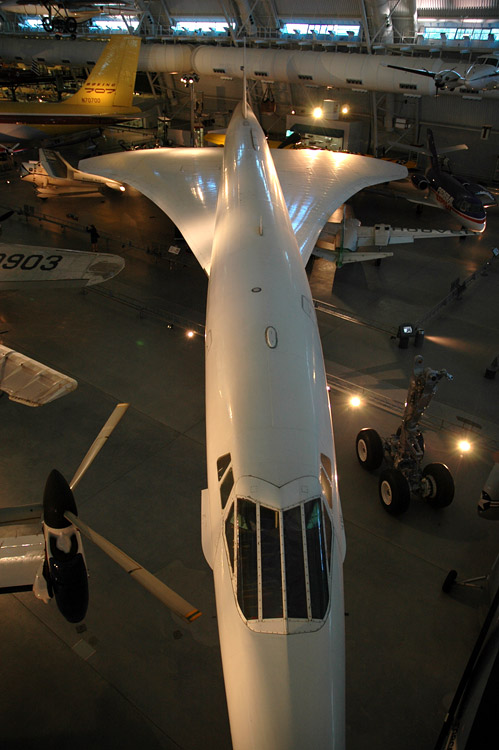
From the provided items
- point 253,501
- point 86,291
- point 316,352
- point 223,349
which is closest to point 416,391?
point 316,352

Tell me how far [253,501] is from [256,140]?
14.0m

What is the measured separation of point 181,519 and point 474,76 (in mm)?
22145

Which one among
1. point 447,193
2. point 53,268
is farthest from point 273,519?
point 447,193

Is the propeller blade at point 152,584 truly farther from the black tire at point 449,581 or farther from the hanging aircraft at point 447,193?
the hanging aircraft at point 447,193

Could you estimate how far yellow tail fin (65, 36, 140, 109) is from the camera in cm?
2711

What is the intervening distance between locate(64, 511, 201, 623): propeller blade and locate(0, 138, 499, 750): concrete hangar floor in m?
2.69

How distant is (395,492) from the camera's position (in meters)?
8.92

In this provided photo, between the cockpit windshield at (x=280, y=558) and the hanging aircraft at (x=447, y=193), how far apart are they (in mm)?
19326

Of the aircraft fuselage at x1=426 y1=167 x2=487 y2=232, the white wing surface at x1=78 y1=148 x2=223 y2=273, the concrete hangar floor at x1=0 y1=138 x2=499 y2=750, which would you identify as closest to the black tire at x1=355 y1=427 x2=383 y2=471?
the concrete hangar floor at x1=0 y1=138 x2=499 y2=750

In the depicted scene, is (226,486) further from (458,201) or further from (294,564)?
(458,201)

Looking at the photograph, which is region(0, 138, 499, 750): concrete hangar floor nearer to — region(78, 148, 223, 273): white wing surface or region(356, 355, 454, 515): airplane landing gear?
region(356, 355, 454, 515): airplane landing gear

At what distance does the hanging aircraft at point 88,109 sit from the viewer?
27703mm

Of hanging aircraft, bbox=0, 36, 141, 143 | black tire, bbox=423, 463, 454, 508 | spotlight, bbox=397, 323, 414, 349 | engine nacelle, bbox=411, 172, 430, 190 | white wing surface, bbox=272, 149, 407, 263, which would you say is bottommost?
black tire, bbox=423, 463, 454, 508

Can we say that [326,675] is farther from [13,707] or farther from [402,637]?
[13,707]
